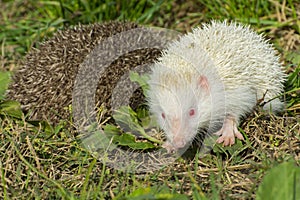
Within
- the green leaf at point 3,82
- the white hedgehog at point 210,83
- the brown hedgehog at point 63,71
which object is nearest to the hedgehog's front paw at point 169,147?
the white hedgehog at point 210,83

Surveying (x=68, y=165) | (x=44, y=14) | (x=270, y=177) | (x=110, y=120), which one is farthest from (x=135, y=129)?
(x=44, y=14)

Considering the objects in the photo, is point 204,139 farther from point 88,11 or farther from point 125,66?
point 88,11

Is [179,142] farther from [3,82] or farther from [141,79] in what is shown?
[3,82]

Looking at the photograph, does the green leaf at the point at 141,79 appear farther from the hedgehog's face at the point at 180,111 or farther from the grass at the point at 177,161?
the grass at the point at 177,161

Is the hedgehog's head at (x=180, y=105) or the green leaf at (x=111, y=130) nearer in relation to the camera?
the hedgehog's head at (x=180, y=105)

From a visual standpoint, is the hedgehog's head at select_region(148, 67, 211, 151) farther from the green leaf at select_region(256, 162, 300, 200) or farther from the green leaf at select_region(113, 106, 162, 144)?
the green leaf at select_region(256, 162, 300, 200)

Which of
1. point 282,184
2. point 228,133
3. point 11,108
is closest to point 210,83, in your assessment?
point 228,133
